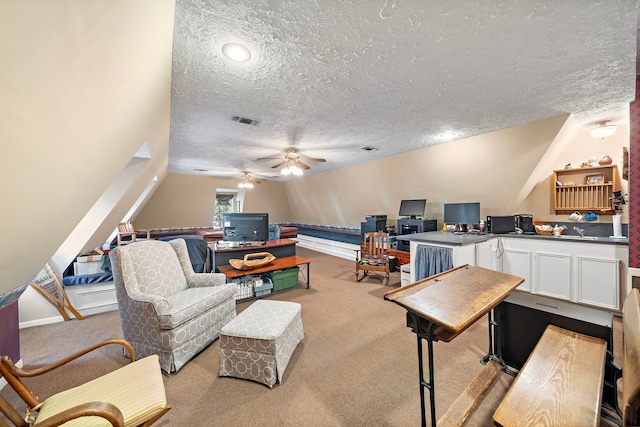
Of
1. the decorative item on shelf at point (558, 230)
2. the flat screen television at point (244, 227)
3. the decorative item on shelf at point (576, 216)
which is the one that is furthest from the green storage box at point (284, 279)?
the decorative item on shelf at point (576, 216)

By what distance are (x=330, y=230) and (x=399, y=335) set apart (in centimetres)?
544

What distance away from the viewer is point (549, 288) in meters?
3.24

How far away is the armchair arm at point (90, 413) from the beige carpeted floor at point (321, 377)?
2.57 ft

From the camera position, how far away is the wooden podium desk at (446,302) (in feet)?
4.06

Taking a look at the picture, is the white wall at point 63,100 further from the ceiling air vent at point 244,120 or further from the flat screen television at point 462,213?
the flat screen television at point 462,213

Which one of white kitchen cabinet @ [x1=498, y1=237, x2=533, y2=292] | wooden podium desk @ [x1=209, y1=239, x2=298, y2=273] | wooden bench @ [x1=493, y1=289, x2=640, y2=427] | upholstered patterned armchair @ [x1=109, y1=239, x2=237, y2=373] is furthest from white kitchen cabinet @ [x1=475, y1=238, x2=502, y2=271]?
upholstered patterned armchair @ [x1=109, y1=239, x2=237, y2=373]

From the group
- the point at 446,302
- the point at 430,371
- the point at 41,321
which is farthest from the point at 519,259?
the point at 41,321

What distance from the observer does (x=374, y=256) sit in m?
4.66

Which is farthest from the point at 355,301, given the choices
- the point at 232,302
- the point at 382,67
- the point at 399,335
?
the point at 382,67

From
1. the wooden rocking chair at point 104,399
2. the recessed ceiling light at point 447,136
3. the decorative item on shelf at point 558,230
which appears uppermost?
the recessed ceiling light at point 447,136

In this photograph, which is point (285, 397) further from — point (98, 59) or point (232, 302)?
point (98, 59)

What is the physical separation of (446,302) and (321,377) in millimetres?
1204

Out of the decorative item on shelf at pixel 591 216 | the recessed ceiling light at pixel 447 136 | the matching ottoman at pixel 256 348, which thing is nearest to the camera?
the matching ottoman at pixel 256 348

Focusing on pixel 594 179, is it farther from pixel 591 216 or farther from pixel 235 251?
pixel 235 251
